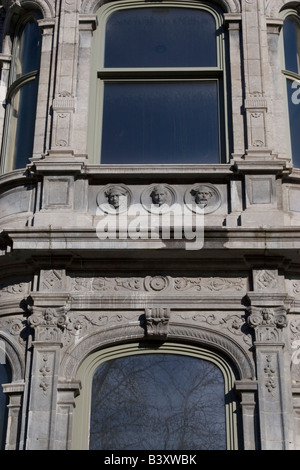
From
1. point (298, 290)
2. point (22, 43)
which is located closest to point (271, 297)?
point (298, 290)

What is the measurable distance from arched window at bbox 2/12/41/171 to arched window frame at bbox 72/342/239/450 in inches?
146

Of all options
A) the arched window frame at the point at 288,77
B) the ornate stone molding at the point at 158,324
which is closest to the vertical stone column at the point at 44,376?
the ornate stone molding at the point at 158,324

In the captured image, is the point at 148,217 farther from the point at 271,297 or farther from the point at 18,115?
the point at 18,115

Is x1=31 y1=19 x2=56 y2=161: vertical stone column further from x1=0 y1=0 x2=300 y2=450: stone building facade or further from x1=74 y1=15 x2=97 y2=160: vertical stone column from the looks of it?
x1=74 y1=15 x2=97 y2=160: vertical stone column

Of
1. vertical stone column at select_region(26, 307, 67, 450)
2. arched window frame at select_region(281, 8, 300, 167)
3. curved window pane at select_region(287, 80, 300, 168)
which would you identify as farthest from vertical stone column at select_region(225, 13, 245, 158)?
vertical stone column at select_region(26, 307, 67, 450)

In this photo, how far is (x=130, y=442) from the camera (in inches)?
448

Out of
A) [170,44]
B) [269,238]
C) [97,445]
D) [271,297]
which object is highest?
[170,44]

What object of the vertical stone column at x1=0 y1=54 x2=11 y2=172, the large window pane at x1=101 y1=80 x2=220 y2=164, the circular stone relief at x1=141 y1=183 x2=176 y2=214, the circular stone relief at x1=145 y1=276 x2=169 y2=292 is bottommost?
the circular stone relief at x1=145 y1=276 x2=169 y2=292

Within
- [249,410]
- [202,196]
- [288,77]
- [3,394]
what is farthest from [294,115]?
[3,394]

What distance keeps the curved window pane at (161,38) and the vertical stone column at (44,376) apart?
474cm

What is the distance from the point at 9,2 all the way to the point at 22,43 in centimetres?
76

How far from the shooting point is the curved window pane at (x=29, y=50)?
1488 cm

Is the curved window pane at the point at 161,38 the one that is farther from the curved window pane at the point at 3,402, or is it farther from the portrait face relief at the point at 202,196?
the curved window pane at the point at 3,402

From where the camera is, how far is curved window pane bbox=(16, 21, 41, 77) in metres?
14.9
